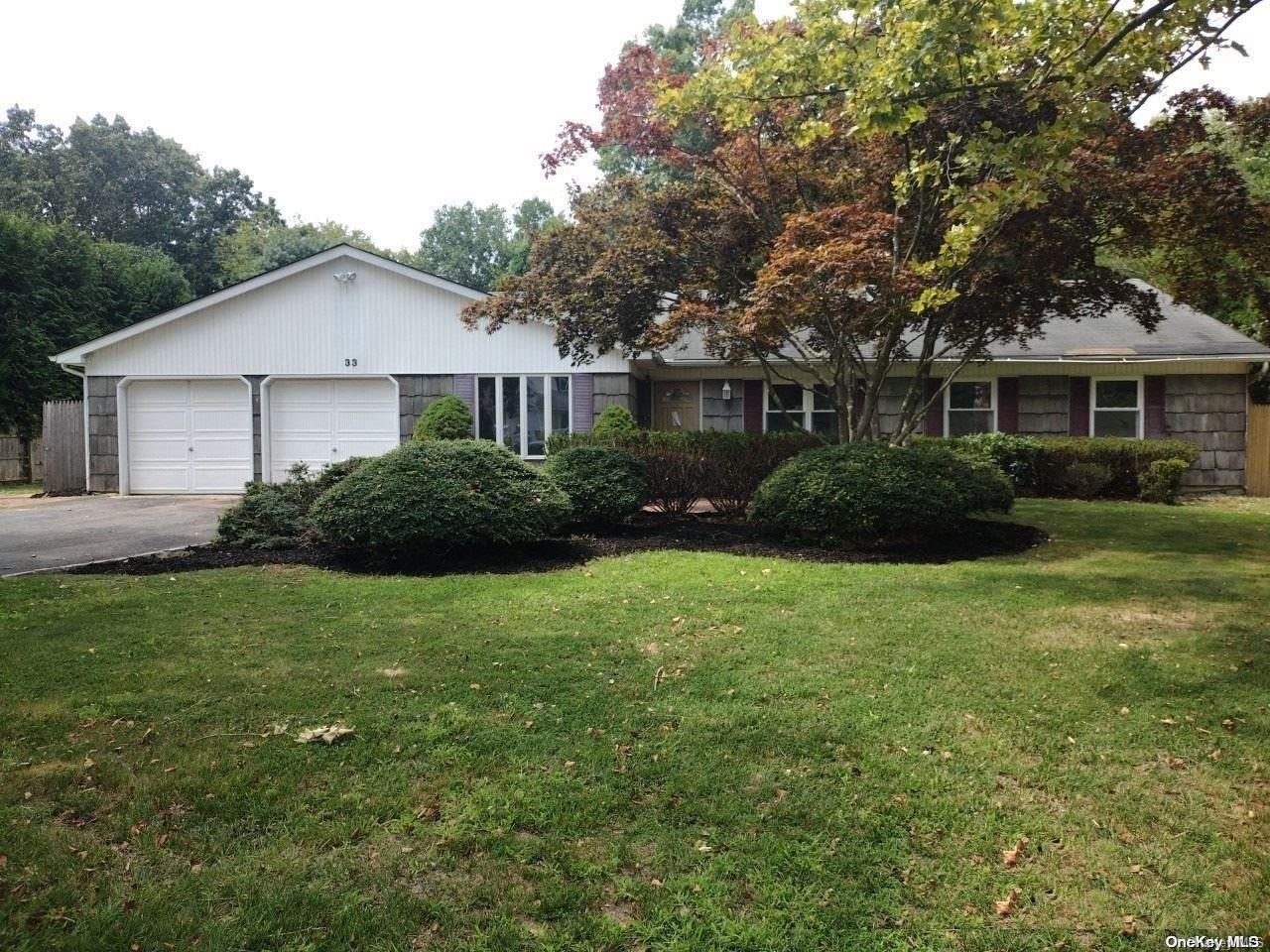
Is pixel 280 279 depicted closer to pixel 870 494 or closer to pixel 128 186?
pixel 870 494

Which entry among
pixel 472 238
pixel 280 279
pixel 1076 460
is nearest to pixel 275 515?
pixel 280 279

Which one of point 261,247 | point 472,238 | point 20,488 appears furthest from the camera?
point 472,238

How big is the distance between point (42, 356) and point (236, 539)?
17801 millimetres

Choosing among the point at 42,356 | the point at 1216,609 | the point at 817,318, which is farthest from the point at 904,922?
the point at 42,356

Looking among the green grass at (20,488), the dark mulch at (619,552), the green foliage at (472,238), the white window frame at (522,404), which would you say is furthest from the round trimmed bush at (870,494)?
the green foliage at (472,238)

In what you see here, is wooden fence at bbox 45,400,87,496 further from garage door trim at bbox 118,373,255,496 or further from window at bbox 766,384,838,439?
window at bbox 766,384,838,439

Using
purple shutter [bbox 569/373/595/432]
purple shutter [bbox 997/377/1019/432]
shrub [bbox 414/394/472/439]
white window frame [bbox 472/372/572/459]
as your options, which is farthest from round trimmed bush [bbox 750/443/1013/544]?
purple shutter [bbox 997/377/1019/432]

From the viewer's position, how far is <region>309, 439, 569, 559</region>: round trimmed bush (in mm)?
7363

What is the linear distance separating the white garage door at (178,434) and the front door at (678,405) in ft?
28.9

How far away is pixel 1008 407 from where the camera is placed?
15875 mm

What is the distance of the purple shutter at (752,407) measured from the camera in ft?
53.7

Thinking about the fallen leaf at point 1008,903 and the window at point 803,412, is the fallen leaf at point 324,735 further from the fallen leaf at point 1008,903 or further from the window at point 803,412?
the window at point 803,412

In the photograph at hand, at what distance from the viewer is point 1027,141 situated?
6.38m

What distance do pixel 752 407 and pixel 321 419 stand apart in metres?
8.84
